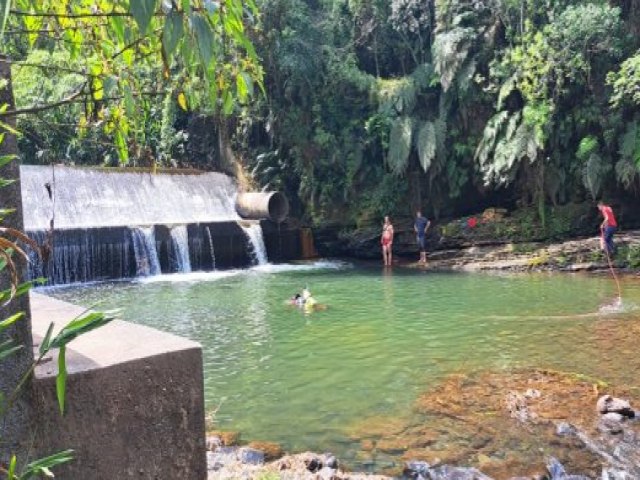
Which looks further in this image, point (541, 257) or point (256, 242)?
point (256, 242)

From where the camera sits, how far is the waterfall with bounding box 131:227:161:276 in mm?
15898

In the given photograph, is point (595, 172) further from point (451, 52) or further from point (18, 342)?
point (18, 342)

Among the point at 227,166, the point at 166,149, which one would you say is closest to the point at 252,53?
the point at 227,166

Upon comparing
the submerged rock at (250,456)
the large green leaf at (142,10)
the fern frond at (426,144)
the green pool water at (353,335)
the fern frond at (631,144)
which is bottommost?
the submerged rock at (250,456)

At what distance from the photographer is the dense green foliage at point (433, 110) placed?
1560 cm

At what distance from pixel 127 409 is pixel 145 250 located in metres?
14.3

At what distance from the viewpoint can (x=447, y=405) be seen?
19.2ft

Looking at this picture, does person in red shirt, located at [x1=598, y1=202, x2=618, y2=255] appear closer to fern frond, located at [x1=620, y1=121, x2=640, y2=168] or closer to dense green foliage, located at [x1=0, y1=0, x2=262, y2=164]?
fern frond, located at [x1=620, y1=121, x2=640, y2=168]

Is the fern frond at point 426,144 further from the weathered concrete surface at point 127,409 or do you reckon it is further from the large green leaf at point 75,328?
the large green leaf at point 75,328

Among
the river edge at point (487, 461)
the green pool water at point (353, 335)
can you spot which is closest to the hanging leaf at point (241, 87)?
the river edge at point (487, 461)

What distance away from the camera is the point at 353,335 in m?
8.95

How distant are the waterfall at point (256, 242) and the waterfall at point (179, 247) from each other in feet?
6.40

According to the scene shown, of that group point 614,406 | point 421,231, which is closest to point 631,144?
point 421,231

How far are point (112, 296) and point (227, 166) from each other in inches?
404
